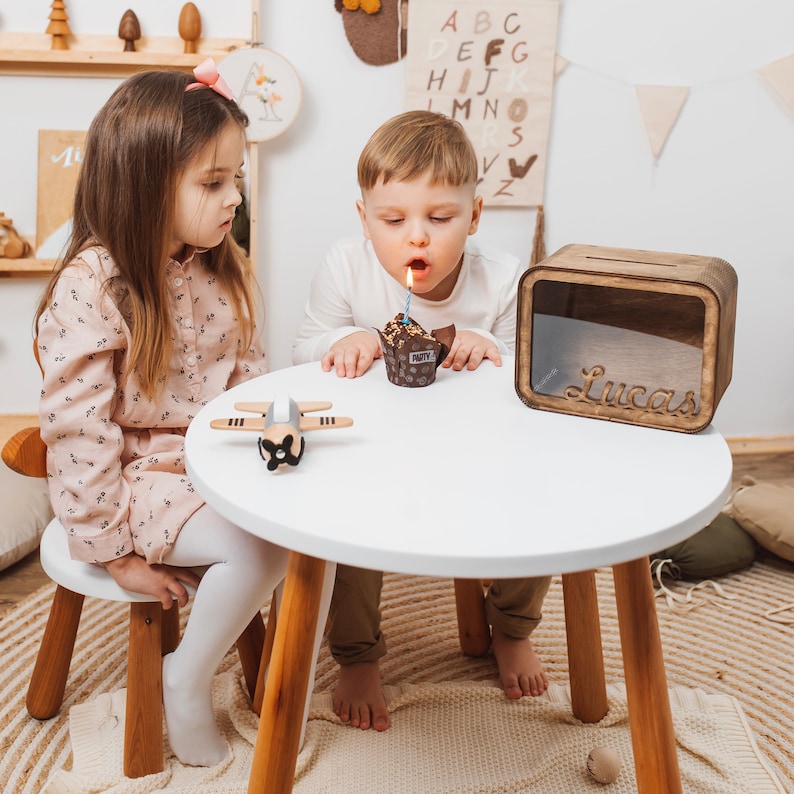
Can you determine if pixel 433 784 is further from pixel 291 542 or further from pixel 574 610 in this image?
Result: pixel 291 542

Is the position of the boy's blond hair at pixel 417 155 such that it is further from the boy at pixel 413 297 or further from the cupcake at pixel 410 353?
the cupcake at pixel 410 353

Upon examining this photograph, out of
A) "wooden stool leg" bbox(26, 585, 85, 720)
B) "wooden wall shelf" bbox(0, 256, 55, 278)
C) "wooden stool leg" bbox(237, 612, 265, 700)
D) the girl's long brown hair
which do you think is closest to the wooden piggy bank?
the girl's long brown hair

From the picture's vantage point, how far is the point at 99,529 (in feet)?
3.54

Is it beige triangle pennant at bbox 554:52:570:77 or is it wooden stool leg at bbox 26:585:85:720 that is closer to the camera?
wooden stool leg at bbox 26:585:85:720

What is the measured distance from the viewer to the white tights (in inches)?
42.2

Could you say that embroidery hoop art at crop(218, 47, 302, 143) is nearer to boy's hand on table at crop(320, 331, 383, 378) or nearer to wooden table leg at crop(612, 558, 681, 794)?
boy's hand on table at crop(320, 331, 383, 378)

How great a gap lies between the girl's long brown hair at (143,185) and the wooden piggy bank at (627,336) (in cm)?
47

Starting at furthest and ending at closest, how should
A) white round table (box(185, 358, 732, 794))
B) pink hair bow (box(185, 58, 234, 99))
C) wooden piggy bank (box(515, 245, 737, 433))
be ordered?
pink hair bow (box(185, 58, 234, 99)), wooden piggy bank (box(515, 245, 737, 433)), white round table (box(185, 358, 732, 794))

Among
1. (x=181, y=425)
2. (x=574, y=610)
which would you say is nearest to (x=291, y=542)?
(x=181, y=425)

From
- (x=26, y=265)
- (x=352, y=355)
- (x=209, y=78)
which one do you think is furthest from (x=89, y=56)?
(x=352, y=355)

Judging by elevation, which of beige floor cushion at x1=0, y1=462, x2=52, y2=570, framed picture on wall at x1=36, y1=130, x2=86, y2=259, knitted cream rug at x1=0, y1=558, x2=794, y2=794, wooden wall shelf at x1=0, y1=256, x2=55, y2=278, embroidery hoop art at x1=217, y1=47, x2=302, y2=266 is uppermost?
embroidery hoop art at x1=217, y1=47, x2=302, y2=266

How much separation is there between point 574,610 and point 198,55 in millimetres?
1434

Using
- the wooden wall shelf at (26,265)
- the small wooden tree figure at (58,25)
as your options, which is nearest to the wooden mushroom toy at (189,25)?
the small wooden tree figure at (58,25)

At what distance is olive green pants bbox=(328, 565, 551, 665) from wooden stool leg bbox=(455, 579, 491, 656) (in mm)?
33
